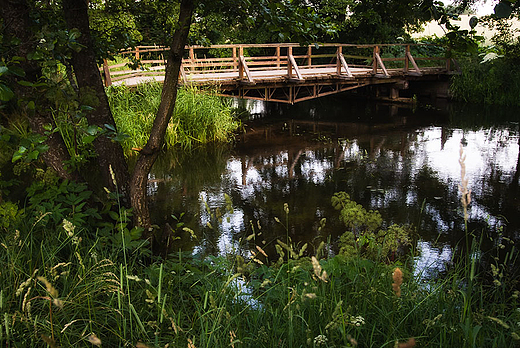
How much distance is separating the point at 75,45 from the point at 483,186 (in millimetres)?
6260

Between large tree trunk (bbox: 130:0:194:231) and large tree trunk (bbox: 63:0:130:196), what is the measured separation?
0.44 feet

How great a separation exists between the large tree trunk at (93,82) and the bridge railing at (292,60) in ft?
16.0

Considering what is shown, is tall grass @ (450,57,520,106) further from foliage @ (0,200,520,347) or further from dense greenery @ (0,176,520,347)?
foliage @ (0,200,520,347)

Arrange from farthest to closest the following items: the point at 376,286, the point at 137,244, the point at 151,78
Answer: the point at 151,78
the point at 137,244
the point at 376,286

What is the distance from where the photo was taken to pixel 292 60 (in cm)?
1261

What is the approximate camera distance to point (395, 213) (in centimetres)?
563

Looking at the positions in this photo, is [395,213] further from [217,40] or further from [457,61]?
[217,40]

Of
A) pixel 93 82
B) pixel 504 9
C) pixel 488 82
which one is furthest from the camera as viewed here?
pixel 488 82

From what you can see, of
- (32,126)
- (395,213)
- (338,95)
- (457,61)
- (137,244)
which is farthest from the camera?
(338,95)

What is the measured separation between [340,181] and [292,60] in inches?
254

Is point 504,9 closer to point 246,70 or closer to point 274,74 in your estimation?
point 246,70

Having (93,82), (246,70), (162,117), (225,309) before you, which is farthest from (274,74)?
(225,309)

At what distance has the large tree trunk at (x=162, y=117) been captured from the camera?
385 centimetres

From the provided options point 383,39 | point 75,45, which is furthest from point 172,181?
point 383,39
